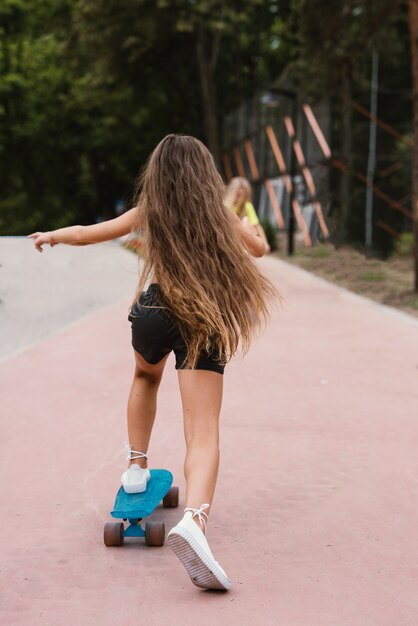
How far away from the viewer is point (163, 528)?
4297mm

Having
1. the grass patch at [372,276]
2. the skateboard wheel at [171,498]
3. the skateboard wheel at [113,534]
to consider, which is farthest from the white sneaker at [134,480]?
the grass patch at [372,276]

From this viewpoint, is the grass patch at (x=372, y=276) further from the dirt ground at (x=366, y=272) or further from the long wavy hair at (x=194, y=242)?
the long wavy hair at (x=194, y=242)

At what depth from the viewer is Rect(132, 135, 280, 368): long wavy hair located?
4023 millimetres

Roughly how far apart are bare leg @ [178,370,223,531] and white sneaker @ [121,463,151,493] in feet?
1.74

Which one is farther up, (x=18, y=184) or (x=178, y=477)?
(x=178, y=477)

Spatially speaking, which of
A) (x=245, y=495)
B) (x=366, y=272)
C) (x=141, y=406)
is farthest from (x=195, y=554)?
(x=366, y=272)

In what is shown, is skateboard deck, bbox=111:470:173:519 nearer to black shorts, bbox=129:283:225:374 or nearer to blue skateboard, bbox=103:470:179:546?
blue skateboard, bbox=103:470:179:546

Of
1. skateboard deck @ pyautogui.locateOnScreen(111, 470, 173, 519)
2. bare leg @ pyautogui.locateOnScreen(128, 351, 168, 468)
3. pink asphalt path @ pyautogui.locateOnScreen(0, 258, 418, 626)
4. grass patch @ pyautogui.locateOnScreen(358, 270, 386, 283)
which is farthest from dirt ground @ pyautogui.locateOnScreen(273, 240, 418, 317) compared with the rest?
bare leg @ pyautogui.locateOnScreen(128, 351, 168, 468)

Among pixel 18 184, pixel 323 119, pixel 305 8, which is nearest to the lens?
pixel 305 8

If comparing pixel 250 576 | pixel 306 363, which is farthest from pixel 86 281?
pixel 250 576

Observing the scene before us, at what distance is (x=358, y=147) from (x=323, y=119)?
3.34 metres

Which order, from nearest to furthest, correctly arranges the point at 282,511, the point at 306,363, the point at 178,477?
the point at 282,511
the point at 178,477
the point at 306,363

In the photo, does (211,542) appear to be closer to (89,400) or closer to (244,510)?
(244,510)

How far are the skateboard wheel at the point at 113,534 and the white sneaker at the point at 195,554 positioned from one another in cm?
71
